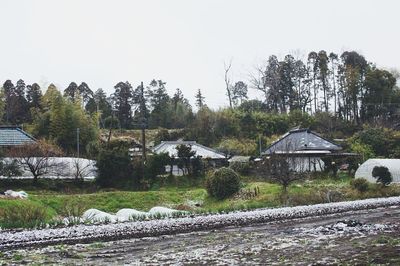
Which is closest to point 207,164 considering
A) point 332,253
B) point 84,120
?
point 84,120

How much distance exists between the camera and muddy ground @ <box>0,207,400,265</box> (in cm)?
1102

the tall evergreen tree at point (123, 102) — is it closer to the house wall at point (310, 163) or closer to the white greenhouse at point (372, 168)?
the house wall at point (310, 163)

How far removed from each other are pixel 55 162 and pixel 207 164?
13.4 meters

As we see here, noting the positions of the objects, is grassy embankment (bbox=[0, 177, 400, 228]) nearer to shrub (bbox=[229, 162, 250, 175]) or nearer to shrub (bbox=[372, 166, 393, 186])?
shrub (bbox=[372, 166, 393, 186])

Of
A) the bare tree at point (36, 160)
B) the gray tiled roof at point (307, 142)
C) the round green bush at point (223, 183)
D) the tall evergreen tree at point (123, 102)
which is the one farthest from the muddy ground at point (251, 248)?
the tall evergreen tree at point (123, 102)

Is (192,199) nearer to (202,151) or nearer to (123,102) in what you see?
(202,151)

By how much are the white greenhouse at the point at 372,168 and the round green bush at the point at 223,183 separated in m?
12.0

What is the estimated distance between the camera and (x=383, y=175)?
1401 inches

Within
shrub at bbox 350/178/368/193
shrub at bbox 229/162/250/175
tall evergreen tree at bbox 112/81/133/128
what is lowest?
shrub at bbox 350/178/368/193

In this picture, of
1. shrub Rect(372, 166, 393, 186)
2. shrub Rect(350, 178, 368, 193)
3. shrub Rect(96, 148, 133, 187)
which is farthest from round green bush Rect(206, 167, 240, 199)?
shrub Rect(372, 166, 393, 186)

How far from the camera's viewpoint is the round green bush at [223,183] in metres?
31.3

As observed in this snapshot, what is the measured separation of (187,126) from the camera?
73875mm

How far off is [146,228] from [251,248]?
→ 7496mm

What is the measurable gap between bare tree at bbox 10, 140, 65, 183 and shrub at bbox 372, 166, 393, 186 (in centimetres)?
2455
